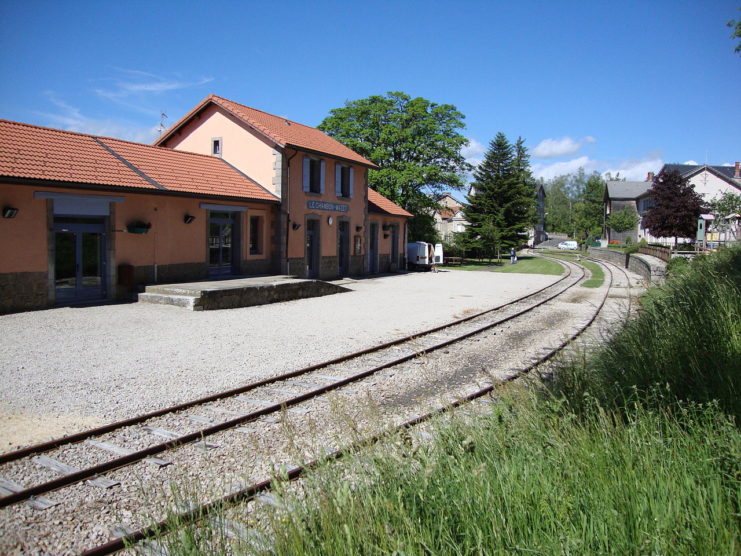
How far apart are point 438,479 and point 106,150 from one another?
1791 cm

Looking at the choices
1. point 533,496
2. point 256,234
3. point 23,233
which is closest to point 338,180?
point 256,234

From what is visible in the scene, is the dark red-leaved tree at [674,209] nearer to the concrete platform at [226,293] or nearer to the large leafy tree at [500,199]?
the large leafy tree at [500,199]

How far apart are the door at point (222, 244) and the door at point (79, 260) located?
439cm

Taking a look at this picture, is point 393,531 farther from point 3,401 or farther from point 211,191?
point 211,191

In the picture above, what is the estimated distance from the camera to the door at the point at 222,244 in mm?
19891

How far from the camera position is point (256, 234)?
22.3 meters

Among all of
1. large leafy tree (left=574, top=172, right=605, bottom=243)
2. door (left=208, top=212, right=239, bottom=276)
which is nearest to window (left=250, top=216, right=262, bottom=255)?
door (left=208, top=212, right=239, bottom=276)

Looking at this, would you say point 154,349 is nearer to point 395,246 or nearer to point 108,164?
point 108,164

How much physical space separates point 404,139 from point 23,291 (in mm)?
30374

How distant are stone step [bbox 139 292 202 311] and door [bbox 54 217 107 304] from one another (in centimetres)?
123

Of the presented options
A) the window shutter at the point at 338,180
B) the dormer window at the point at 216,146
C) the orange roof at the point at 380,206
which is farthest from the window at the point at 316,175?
the orange roof at the point at 380,206

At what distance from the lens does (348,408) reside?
6879mm

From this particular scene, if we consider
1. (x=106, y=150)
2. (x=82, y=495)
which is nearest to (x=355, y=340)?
(x=82, y=495)

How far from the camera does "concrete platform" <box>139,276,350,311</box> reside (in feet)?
50.4
